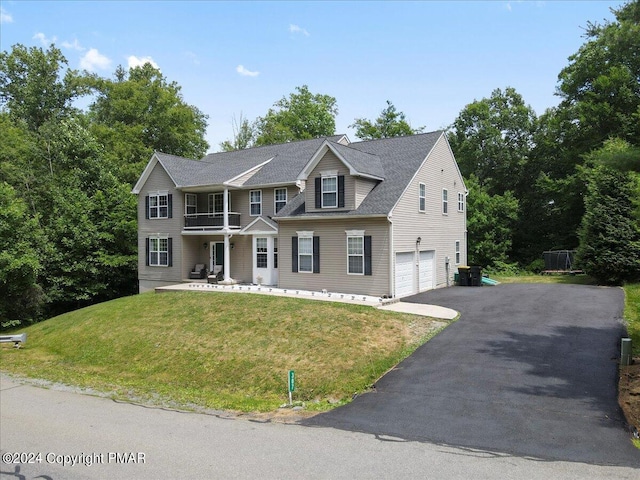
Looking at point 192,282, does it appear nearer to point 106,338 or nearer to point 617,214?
point 106,338

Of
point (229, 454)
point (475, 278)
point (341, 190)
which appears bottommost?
point (229, 454)

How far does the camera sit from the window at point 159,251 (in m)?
28.7

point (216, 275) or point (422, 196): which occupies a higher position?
point (422, 196)

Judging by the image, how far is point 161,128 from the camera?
44594 mm

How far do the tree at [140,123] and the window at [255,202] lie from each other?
17.8m

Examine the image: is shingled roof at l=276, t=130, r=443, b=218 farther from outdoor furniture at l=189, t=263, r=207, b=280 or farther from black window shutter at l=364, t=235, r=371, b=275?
outdoor furniture at l=189, t=263, r=207, b=280

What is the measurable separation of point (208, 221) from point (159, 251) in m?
4.60

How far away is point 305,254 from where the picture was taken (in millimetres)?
22562

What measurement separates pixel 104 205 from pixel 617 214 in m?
31.5

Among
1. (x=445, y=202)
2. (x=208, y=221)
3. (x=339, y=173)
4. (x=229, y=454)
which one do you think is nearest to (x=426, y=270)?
(x=445, y=202)

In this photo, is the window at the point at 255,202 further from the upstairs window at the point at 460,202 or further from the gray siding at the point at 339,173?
the upstairs window at the point at 460,202

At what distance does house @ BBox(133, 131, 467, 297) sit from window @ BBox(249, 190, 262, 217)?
0.07 meters

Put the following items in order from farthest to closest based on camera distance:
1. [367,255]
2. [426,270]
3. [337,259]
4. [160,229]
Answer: [160,229] → [426,270] → [337,259] → [367,255]

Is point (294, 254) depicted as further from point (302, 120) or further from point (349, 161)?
point (302, 120)
